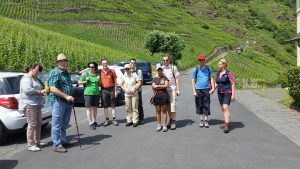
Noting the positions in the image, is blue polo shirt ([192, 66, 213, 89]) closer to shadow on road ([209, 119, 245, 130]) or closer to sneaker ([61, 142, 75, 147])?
shadow on road ([209, 119, 245, 130])

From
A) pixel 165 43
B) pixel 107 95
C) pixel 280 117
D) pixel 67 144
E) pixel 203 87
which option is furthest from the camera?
pixel 165 43

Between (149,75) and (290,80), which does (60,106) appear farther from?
(149,75)

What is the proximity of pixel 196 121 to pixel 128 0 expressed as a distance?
118 m

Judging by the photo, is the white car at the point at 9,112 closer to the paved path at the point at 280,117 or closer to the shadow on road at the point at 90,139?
the shadow on road at the point at 90,139

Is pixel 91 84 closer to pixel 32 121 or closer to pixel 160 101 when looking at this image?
pixel 160 101

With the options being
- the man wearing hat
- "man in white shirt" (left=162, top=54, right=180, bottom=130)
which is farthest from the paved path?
the man wearing hat

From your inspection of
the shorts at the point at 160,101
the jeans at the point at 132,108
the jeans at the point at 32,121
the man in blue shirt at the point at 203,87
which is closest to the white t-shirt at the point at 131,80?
the jeans at the point at 132,108

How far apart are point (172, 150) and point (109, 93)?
387 centimetres

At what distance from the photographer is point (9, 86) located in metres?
9.26

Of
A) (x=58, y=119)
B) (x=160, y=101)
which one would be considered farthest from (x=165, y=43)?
(x=58, y=119)

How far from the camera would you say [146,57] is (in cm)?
7031

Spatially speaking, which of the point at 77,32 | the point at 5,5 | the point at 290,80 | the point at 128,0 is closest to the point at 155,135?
the point at 290,80

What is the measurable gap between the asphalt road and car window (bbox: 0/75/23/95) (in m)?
1.27

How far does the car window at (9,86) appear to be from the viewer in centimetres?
916
